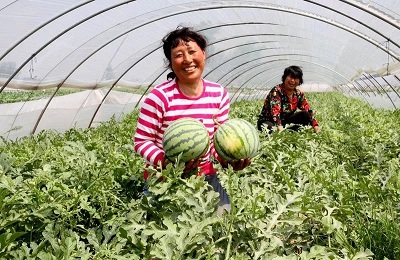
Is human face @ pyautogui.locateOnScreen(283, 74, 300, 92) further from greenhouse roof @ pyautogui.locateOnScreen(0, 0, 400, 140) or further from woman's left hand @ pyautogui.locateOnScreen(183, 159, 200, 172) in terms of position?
woman's left hand @ pyautogui.locateOnScreen(183, 159, 200, 172)

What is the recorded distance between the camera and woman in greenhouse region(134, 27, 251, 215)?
2789 millimetres

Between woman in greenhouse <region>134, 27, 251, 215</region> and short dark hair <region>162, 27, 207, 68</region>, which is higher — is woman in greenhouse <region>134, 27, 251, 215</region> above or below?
below

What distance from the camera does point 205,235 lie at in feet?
6.81

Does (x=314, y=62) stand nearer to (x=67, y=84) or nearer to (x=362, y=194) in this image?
(x=67, y=84)

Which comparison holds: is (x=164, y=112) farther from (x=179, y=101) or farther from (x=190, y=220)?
(x=190, y=220)

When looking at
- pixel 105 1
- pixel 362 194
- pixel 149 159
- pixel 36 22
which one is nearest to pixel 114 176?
pixel 149 159

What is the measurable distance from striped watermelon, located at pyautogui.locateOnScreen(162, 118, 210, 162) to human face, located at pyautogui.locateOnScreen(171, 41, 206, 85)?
1.20 feet

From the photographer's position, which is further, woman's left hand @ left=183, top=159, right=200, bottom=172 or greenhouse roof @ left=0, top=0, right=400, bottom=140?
greenhouse roof @ left=0, top=0, right=400, bottom=140

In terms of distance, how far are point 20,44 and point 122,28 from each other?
6.88ft

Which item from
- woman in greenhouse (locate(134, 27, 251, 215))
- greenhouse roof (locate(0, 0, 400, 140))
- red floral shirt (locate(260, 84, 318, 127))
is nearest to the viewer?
woman in greenhouse (locate(134, 27, 251, 215))

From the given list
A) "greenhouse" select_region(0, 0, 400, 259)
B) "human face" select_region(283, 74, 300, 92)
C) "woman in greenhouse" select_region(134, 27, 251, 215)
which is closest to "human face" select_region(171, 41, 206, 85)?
"woman in greenhouse" select_region(134, 27, 251, 215)

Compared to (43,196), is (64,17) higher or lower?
higher

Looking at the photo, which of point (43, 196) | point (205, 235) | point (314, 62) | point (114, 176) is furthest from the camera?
point (314, 62)

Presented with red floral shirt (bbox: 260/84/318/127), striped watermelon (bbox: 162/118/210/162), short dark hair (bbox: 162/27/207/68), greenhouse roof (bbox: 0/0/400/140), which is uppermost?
greenhouse roof (bbox: 0/0/400/140)
